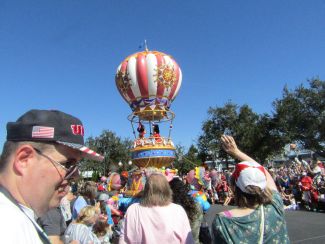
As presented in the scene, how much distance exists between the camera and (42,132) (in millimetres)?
1429

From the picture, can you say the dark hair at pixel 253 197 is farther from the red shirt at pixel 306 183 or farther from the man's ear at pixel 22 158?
the red shirt at pixel 306 183

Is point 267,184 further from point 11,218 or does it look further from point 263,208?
point 11,218

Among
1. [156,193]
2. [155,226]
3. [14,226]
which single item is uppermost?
[156,193]

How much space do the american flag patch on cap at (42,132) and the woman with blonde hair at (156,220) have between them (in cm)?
201

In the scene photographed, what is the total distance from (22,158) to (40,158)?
0.08m

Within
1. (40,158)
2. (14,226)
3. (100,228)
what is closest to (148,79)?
(100,228)

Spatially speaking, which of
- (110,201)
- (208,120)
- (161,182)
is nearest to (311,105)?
(208,120)

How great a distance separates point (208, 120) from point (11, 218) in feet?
157

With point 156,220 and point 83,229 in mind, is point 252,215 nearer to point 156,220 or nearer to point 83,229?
point 156,220

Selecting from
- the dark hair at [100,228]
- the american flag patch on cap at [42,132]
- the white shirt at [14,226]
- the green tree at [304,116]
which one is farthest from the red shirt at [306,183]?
the green tree at [304,116]

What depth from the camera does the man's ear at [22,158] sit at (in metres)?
1.30

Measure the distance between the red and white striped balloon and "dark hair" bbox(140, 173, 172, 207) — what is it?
533 inches

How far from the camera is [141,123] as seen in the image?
669 inches

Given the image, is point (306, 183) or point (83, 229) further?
point (306, 183)
